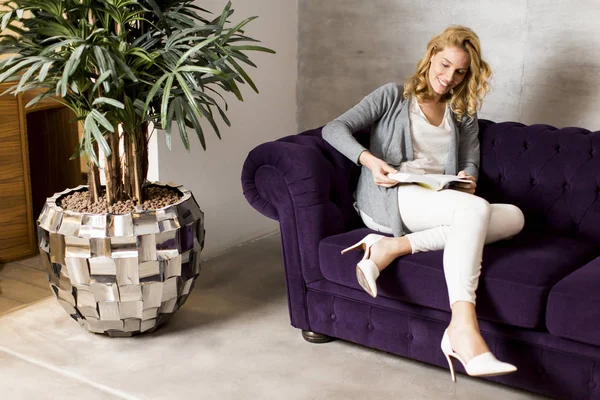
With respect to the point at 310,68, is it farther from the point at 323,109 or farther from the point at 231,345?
the point at 231,345

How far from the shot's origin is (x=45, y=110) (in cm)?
397

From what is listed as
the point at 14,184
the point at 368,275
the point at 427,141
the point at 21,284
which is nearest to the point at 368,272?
the point at 368,275

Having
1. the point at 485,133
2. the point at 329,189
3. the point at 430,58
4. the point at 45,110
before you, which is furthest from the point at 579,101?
the point at 45,110

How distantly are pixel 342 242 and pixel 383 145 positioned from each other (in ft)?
1.49

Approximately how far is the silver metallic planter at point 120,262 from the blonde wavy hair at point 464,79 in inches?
39.4

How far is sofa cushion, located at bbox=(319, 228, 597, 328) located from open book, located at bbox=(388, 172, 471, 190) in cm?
25

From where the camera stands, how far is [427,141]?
9.48 feet

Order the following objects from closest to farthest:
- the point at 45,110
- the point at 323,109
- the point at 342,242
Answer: the point at 342,242
the point at 45,110
the point at 323,109

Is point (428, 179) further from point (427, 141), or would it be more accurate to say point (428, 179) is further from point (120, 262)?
point (120, 262)

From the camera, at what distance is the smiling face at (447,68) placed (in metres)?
2.73

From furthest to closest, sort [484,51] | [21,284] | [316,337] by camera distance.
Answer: [484,51] < [21,284] < [316,337]

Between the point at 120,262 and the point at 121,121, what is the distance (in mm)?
504

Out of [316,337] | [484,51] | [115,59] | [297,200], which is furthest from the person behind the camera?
[484,51]

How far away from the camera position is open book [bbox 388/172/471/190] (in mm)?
2643
